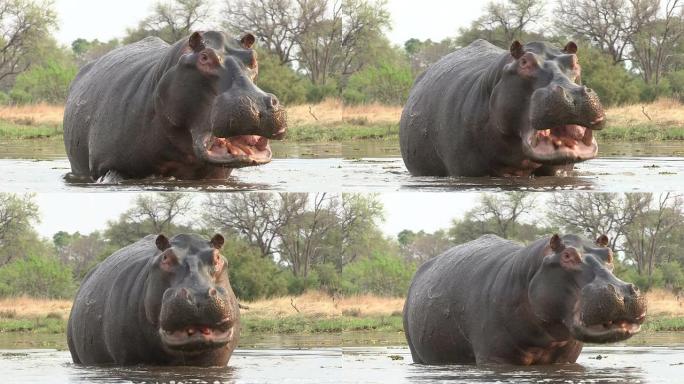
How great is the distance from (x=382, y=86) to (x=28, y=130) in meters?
8.48

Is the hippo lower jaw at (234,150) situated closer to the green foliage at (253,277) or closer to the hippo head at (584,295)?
the hippo head at (584,295)

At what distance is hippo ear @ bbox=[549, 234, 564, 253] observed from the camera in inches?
397

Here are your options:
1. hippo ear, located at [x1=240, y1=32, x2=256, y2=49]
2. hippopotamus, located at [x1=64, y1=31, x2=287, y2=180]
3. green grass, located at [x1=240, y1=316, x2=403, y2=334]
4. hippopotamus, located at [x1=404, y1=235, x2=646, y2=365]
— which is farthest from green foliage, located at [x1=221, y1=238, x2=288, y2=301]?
hippo ear, located at [x1=240, y1=32, x2=256, y2=49]

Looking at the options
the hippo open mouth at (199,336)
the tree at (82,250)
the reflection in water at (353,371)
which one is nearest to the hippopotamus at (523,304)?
the reflection in water at (353,371)

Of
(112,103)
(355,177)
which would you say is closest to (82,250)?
(355,177)

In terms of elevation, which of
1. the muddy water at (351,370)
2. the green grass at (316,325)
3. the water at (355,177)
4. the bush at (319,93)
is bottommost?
the green grass at (316,325)

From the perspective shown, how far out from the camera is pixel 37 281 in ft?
117

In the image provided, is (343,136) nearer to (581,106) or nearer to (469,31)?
(581,106)

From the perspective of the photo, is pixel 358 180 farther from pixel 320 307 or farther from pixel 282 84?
pixel 282 84

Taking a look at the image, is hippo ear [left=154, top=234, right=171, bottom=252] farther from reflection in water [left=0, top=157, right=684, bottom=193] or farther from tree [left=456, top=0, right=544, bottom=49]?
tree [left=456, top=0, right=544, bottom=49]

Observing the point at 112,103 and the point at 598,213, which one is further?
the point at 598,213

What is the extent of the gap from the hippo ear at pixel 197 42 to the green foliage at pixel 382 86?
753 inches

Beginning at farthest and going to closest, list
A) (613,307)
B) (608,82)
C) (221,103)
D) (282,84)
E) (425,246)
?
(425,246), (608,82), (282,84), (221,103), (613,307)

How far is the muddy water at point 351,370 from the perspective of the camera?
9516 mm
